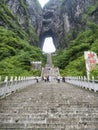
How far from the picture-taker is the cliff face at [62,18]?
76312 millimetres

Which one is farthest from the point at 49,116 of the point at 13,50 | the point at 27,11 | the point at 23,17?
the point at 27,11

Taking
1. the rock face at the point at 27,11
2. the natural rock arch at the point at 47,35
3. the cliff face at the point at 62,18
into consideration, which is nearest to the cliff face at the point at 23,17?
the rock face at the point at 27,11

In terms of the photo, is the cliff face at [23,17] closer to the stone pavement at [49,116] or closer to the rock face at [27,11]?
the rock face at [27,11]

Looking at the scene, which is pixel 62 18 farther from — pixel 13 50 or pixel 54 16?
pixel 13 50

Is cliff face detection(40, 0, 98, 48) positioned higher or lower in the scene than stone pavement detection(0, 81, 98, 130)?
higher

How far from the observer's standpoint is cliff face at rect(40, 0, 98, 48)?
76312 millimetres

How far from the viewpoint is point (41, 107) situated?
25.8 feet

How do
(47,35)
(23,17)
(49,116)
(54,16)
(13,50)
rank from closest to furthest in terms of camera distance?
(49,116) → (13,50) → (23,17) → (54,16) → (47,35)

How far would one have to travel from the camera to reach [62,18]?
8919cm

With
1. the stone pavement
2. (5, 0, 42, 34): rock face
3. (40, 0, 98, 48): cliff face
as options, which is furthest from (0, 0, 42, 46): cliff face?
the stone pavement

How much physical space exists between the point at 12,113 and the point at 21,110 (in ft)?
1.50

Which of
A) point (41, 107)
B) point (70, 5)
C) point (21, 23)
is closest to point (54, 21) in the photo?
point (70, 5)

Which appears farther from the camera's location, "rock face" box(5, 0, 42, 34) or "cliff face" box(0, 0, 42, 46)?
"rock face" box(5, 0, 42, 34)

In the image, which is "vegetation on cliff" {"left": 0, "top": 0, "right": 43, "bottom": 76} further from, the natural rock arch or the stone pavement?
the stone pavement
